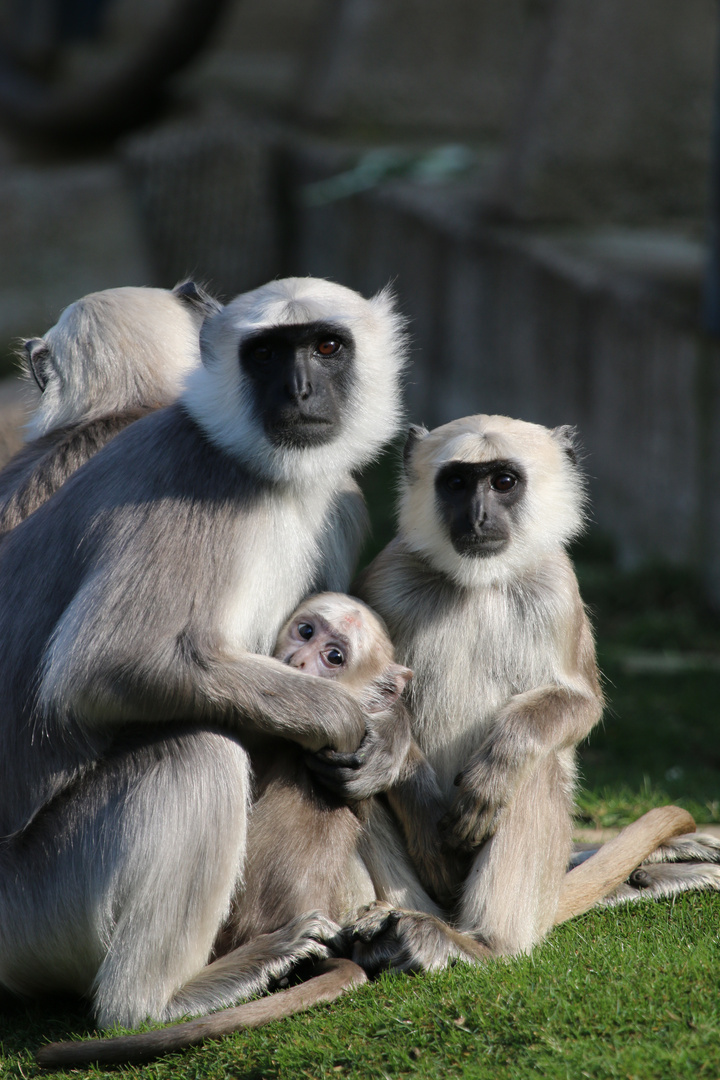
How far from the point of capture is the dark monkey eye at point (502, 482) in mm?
4074

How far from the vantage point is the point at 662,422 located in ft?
28.8

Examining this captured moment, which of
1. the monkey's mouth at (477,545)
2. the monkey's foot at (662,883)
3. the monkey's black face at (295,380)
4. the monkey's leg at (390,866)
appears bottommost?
the monkey's foot at (662,883)

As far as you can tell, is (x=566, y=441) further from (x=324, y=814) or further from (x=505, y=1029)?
(x=505, y=1029)

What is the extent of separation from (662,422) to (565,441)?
4.66 metres

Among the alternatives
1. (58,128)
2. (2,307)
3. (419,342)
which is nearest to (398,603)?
(419,342)

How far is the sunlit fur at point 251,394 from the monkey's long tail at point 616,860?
4.96 feet

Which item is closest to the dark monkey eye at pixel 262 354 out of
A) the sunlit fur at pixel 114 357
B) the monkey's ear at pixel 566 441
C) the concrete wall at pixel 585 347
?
the sunlit fur at pixel 114 357

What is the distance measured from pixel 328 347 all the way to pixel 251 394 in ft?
0.90

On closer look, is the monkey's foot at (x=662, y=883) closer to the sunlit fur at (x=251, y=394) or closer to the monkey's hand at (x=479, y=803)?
the monkey's hand at (x=479, y=803)

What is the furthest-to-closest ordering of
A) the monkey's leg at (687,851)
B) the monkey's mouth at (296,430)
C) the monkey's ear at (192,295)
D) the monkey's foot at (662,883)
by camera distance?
the monkey's ear at (192,295) < the monkey's leg at (687,851) < the monkey's foot at (662,883) < the monkey's mouth at (296,430)

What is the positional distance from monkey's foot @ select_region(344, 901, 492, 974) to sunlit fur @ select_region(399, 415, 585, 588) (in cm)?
102

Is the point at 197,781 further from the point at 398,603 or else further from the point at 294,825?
the point at 398,603

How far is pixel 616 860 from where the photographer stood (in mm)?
4336

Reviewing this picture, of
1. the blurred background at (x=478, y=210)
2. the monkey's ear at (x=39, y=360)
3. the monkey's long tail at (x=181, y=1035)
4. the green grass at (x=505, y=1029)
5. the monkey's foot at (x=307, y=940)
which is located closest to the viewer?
the green grass at (x=505, y=1029)
